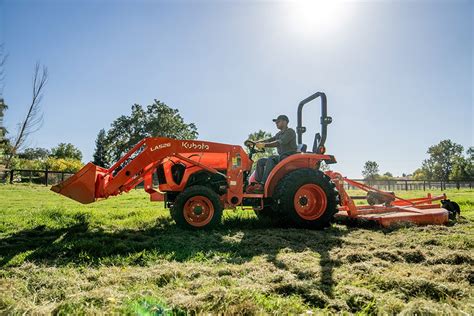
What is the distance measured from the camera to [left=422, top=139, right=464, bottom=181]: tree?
88688 mm

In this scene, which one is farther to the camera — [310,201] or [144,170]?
[310,201]

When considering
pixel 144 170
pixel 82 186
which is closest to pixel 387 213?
pixel 144 170

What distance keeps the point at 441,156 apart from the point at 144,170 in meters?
102

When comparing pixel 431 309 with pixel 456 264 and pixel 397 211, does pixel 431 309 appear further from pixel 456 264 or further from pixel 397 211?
pixel 397 211

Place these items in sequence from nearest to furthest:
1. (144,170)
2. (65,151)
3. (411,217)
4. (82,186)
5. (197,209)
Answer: (82,186) → (197,209) → (144,170) → (411,217) → (65,151)

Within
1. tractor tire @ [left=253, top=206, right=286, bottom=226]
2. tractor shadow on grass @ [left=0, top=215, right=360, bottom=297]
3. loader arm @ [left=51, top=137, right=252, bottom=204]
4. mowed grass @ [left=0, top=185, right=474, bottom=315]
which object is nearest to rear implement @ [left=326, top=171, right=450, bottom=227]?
mowed grass @ [left=0, top=185, right=474, bottom=315]

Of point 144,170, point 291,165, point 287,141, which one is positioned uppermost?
point 287,141

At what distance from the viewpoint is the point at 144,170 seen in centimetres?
603

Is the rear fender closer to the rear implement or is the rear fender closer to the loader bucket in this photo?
the rear implement

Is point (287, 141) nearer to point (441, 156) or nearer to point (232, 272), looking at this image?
point (232, 272)

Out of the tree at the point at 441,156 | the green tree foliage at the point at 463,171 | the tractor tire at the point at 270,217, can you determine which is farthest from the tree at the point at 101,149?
the tree at the point at 441,156

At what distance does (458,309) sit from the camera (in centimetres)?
232

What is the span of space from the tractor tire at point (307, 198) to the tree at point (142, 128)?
159 feet

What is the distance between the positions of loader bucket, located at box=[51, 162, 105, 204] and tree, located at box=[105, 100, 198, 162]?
48326 mm
